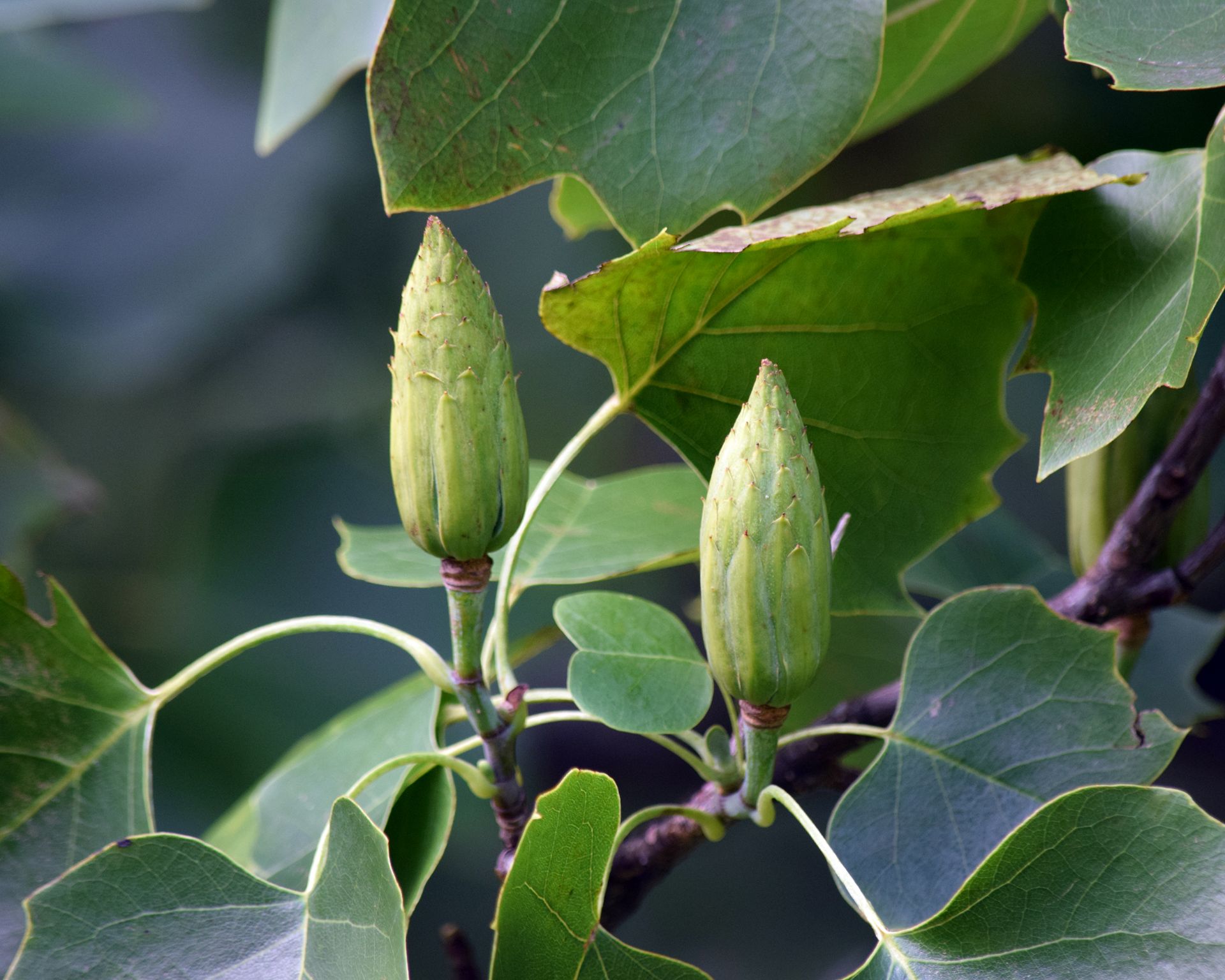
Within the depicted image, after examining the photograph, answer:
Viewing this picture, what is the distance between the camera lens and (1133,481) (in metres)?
0.57

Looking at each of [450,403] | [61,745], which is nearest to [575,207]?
[450,403]

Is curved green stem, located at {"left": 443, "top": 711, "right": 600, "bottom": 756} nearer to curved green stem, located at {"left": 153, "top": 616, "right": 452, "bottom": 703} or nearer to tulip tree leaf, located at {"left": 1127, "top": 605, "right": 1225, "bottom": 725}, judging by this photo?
curved green stem, located at {"left": 153, "top": 616, "right": 452, "bottom": 703}

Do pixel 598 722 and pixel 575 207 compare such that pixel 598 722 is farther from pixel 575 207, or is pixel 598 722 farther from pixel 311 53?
pixel 311 53

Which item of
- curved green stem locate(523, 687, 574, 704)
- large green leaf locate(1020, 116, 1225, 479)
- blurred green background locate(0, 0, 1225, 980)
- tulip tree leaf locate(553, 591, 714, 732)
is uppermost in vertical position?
large green leaf locate(1020, 116, 1225, 479)

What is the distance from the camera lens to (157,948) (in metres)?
0.41

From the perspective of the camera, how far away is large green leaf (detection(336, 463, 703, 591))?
0.63m

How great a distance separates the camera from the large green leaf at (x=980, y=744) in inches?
18.3

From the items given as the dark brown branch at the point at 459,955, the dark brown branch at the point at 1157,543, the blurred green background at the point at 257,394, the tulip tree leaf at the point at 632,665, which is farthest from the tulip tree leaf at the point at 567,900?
the blurred green background at the point at 257,394

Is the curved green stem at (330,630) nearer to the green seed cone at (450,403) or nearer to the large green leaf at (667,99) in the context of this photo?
the green seed cone at (450,403)

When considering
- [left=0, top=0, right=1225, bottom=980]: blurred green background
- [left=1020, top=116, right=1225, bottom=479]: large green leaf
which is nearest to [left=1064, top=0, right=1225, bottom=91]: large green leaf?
[left=1020, top=116, right=1225, bottom=479]: large green leaf

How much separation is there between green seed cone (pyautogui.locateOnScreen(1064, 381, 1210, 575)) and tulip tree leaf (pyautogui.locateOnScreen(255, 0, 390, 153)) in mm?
465

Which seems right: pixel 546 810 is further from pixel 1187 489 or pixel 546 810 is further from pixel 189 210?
pixel 189 210

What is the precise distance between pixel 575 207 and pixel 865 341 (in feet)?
0.80

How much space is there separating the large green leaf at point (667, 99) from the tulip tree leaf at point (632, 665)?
171mm
